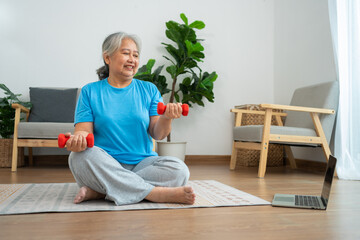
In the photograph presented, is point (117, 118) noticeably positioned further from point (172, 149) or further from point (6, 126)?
point (6, 126)

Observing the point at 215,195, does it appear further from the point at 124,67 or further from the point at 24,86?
the point at 24,86

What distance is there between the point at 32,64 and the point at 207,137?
203 centimetres

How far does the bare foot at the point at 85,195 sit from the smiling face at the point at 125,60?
530 millimetres

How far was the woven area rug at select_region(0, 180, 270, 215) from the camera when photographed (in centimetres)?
132

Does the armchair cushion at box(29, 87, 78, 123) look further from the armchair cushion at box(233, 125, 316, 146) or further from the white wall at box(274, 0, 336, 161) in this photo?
the white wall at box(274, 0, 336, 161)

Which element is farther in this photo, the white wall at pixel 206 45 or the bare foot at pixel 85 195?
the white wall at pixel 206 45

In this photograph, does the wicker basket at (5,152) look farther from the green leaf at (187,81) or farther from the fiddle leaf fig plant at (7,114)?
the green leaf at (187,81)

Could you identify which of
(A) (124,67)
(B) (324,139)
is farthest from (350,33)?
(A) (124,67)

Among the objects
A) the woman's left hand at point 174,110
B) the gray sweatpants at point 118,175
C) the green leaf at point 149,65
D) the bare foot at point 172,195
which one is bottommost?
the bare foot at point 172,195

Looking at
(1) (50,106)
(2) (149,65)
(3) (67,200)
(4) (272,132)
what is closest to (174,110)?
(3) (67,200)

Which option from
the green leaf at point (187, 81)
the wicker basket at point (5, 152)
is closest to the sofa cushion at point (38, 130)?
the wicker basket at point (5, 152)

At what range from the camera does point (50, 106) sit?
128 inches

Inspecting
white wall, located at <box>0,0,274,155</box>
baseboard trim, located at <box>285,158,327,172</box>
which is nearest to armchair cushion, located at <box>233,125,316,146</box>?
baseboard trim, located at <box>285,158,327,172</box>

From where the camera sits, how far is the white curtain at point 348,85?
2463 mm
